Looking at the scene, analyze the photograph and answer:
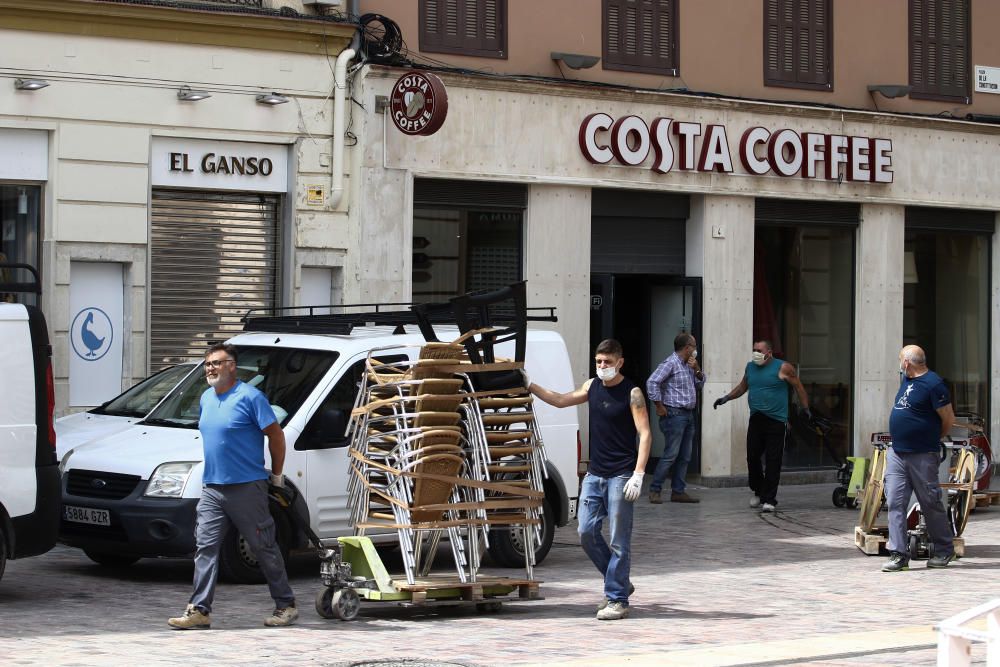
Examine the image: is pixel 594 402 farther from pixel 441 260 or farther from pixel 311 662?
pixel 441 260

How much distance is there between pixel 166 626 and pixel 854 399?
13.6 metres

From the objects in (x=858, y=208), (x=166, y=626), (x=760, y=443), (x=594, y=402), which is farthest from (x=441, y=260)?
(x=166, y=626)

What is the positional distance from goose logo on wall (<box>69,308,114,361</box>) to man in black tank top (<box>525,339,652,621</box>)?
6949 millimetres

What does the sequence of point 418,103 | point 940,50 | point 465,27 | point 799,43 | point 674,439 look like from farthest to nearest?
point 940,50 < point 799,43 < point 465,27 < point 674,439 < point 418,103

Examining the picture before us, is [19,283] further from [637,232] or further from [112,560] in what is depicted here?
[637,232]

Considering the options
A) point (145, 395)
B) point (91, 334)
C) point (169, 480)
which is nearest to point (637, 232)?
point (91, 334)

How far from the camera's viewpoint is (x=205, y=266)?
1738 centimetres

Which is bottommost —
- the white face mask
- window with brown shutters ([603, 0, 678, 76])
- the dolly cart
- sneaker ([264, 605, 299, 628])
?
sneaker ([264, 605, 299, 628])

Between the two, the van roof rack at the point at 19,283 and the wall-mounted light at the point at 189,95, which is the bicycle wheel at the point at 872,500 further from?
the wall-mounted light at the point at 189,95

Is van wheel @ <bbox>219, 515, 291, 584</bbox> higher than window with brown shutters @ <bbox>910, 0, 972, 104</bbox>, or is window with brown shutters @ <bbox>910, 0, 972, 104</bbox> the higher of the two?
window with brown shutters @ <bbox>910, 0, 972, 104</bbox>

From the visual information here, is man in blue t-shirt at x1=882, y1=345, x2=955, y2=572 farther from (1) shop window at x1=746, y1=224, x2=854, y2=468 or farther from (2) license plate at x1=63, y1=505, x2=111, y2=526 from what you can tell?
(1) shop window at x1=746, y1=224, x2=854, y2=468

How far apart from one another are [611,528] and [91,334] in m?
7.67

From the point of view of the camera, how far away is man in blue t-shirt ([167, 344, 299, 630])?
32.6 ft

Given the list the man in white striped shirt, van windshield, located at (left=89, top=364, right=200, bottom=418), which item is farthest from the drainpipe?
van windshield, located at (left=89, top=364, right=200, bottom=418)
